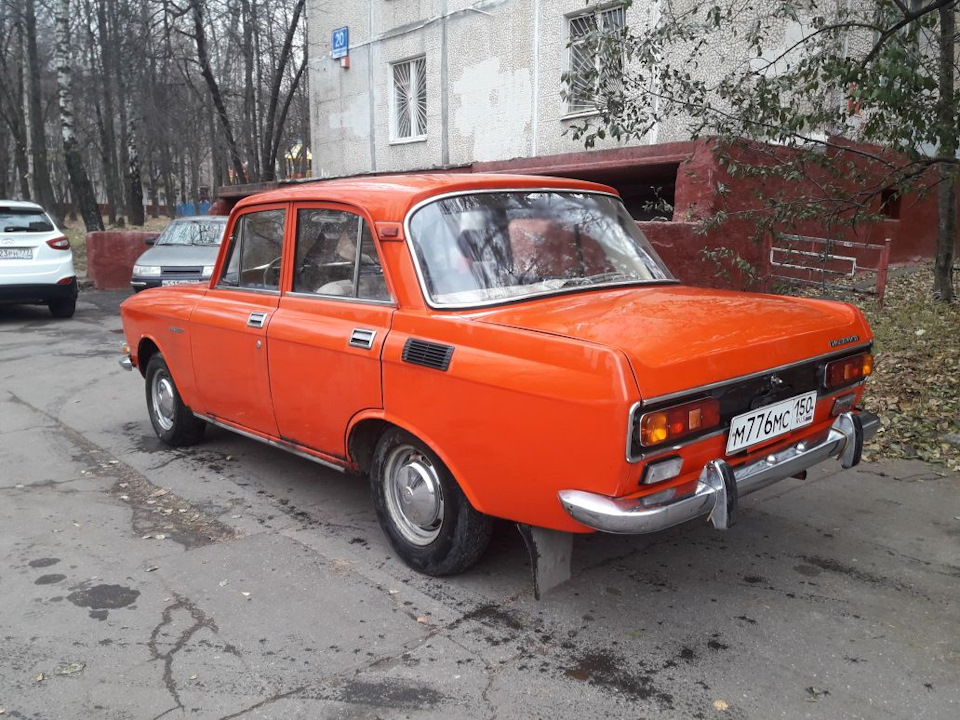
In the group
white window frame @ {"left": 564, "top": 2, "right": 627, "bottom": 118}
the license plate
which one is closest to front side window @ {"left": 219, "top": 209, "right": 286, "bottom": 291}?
the license plate

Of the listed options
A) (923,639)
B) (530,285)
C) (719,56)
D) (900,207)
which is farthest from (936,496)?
(900,207)

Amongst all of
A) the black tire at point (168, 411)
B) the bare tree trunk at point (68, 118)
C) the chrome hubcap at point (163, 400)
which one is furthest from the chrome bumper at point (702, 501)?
the bare tree trunk at point (68, 118)

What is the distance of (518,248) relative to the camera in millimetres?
3730

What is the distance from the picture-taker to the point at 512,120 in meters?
13.6

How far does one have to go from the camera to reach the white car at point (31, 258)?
37.4 ft

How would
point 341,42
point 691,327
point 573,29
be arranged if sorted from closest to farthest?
point 691,327 < point 573,29 < point 341,42

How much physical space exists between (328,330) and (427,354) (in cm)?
79

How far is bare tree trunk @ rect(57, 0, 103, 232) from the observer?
62.7 ft

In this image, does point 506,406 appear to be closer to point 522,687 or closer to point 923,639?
point 522,687

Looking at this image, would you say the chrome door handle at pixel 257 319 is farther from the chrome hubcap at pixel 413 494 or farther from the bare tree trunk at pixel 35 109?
the bare tree trunk at pixel 35 109

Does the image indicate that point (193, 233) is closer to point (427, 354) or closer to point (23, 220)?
point (23, 220)

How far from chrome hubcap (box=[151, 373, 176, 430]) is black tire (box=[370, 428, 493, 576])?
250 centimetres

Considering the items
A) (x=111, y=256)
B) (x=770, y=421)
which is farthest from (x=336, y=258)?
(x=111, y=256)

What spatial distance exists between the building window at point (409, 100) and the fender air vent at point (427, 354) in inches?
501
